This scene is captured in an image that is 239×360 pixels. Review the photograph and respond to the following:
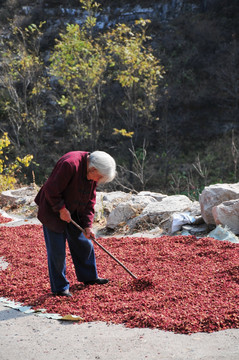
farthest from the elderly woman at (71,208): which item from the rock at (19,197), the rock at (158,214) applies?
the rock at (19,197)

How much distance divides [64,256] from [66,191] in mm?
640

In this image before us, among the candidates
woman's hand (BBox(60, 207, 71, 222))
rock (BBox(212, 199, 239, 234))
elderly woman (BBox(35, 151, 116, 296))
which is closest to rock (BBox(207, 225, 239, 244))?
rock (BBox(212, 199, 239, 234))

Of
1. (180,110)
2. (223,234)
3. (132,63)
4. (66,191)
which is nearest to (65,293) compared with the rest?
(66,191)

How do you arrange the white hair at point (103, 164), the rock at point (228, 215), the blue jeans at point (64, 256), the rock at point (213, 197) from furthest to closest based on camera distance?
the rock at point (213, 197), the rock at point (228, 215), the blue jeans at point (64, 256), the white hair at point (103, 164)

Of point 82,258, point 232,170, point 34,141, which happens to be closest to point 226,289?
point 82,258

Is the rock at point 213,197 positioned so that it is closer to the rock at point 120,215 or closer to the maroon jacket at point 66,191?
the rock at point 120,215

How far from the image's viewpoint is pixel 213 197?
631 cm

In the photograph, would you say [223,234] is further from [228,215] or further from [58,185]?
[58,185]

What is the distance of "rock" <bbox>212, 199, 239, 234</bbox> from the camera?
231 inches

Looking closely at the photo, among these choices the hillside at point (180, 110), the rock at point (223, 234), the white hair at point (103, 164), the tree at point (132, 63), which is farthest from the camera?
the hillside at point (180, 110)

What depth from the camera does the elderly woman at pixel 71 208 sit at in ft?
11.6

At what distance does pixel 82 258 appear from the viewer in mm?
4023

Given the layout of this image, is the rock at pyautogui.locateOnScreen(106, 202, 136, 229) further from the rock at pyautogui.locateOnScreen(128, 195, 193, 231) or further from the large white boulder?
the rock at pyautogui.locateOnScreen(128, 195, 193, 231)

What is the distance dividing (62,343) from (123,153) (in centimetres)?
1664
